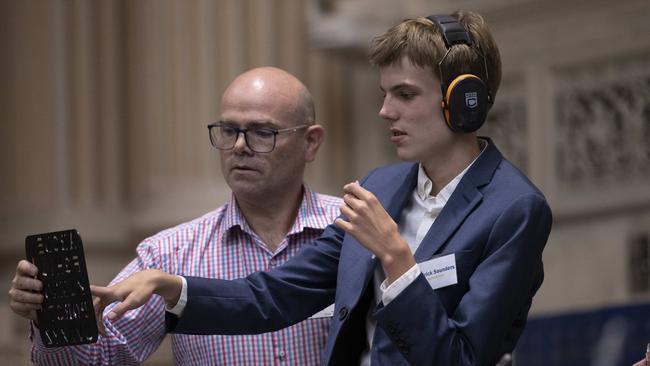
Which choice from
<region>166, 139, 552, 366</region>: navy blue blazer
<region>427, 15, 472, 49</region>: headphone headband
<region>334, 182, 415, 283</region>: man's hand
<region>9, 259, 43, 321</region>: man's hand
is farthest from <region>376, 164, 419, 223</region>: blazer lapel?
<region>9, 259, 43, 321</region>: man's hand

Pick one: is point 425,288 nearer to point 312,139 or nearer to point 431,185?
point 431,185

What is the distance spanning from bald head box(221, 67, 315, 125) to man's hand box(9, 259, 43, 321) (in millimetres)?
982

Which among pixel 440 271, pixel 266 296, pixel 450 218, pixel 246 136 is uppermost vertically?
pixel 246 136

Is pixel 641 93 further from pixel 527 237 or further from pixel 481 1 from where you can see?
pixel 527 237

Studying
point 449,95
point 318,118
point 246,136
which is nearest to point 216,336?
point 246,136

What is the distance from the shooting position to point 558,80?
316 inches

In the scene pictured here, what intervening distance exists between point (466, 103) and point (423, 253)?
39 cm

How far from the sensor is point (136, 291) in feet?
12.0

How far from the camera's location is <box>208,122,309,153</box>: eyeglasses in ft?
14.7

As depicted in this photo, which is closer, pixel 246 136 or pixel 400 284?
pixel 400 284

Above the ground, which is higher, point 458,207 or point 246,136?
point 246,136

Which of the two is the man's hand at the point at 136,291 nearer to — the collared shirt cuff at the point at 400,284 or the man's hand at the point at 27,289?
the man's hand at the point at 27,289

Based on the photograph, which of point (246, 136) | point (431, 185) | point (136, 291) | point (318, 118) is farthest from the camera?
point (318, 118)

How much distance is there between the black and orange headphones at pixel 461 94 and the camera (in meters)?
3.70
